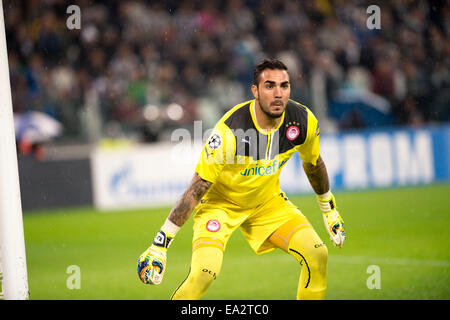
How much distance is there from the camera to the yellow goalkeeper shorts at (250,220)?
5324 mm

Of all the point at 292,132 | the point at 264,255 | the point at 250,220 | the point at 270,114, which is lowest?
the point at 264,255

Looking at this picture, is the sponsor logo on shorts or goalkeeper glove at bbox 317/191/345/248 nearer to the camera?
the sponsor logo on shorts

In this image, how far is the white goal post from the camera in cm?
465

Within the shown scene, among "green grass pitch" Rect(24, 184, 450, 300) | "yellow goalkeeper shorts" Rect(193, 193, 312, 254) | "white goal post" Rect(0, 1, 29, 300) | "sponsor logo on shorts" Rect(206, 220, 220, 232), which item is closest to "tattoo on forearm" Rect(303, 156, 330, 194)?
"yellow goalkeeper shorts" Rect(193, 193, 312, 254)

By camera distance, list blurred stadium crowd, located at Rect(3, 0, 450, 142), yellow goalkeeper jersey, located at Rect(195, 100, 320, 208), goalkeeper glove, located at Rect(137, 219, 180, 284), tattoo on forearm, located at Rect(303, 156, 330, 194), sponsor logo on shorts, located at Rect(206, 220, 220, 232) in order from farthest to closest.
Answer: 1. blurred stadium crowd, located at Rect(3, 0, 450, 142)
2. tattoo on forearm, located at Rect(303, 156, 330, 194)
3. sponsor logo on shorts, located at Rect(206, 220, 220, 232)
4. yellow goalkeeper jersey, located at Rect(195, 100, 320, 208)
5. goalkeeper glove, located at Rect(137, 219, 180, 284)

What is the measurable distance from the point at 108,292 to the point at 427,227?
18.0 feet

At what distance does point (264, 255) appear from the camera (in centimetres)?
988

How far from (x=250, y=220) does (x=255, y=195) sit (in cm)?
26

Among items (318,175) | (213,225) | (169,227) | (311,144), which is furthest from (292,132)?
(169,227)

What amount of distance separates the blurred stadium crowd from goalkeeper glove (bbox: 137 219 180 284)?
9100mm

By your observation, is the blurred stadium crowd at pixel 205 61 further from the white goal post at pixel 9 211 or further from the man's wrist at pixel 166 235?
the white goal post at pixel 9 211

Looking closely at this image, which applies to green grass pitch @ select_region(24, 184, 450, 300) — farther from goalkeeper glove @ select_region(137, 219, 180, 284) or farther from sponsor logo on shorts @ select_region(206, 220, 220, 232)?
goalkeeper glove @ select_region(137, 219, 180, 284)

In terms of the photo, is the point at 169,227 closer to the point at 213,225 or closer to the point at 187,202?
the point at 187,202

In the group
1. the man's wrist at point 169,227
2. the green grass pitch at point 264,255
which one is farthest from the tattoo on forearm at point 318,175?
the green grass pitch at point 264,255
